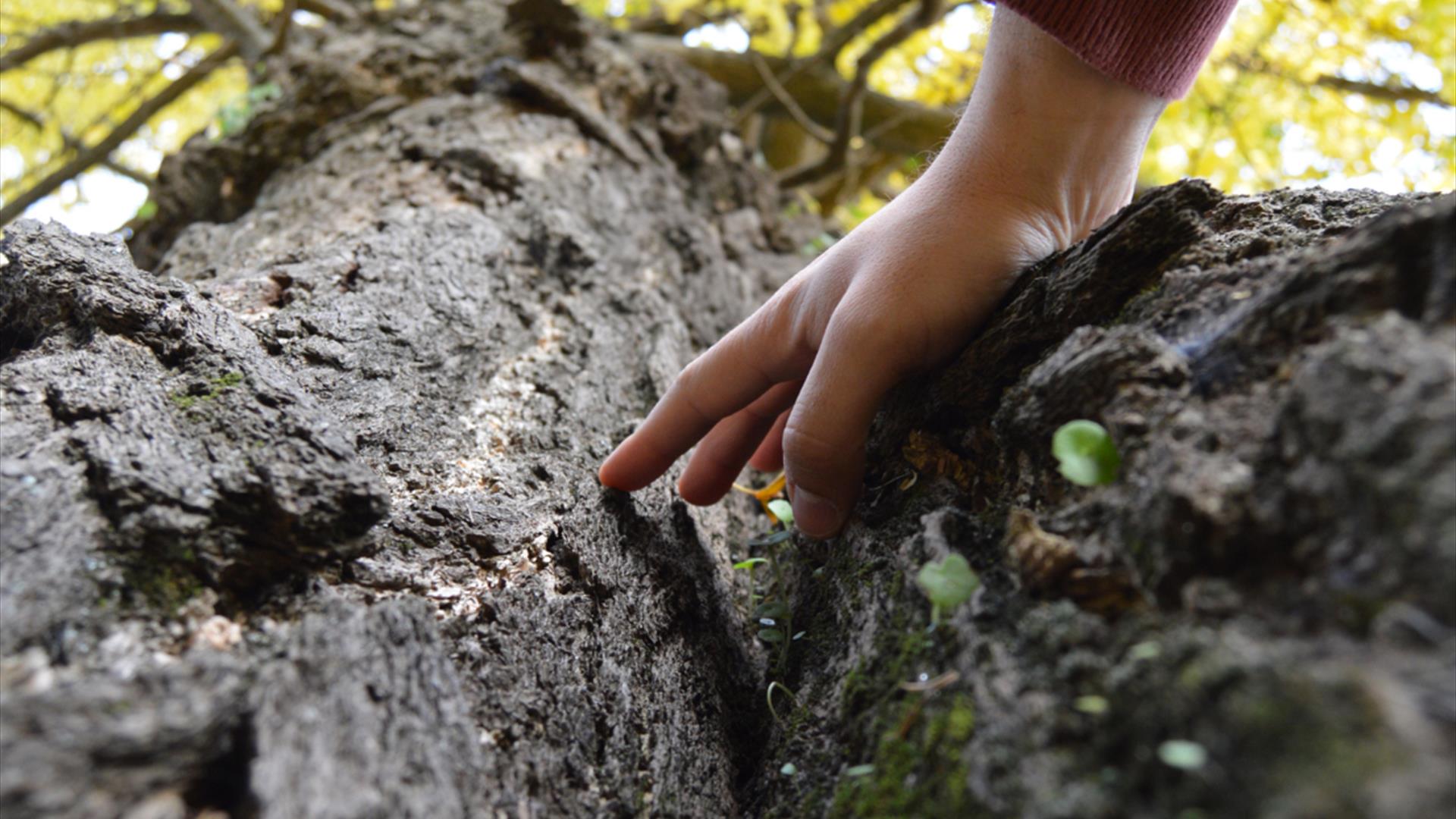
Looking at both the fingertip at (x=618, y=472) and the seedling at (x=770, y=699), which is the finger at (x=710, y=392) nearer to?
the fingertip at (x=618, y=472)

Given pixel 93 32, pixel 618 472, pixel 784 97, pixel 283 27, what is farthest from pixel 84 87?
pixel 618 472

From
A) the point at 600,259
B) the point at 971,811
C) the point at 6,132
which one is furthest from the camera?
the point at 6,132

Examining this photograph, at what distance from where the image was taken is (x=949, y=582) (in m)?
0.91

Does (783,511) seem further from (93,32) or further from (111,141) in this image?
(93,32)

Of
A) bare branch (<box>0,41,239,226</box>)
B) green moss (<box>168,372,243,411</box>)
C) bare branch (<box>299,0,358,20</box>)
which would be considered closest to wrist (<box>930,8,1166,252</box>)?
green moss (<box>168,372,243,411</box>)

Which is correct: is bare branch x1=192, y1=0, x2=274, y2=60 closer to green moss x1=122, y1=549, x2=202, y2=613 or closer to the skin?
the skin

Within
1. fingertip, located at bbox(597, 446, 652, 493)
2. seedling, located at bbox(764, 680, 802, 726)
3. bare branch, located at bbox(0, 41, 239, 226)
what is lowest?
seedling, located at bbox(764, 680, 802, 726)

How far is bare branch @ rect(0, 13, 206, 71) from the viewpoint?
164 inches

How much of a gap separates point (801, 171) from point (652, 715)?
3938 mm

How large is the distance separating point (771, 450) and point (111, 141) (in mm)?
3815

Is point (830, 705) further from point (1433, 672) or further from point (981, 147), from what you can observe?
point (981, 147)

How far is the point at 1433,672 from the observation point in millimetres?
525

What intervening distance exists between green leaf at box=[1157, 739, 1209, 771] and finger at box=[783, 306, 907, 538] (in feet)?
2.48

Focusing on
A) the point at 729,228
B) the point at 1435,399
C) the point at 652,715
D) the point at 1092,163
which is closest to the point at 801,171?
the point at 729,228
